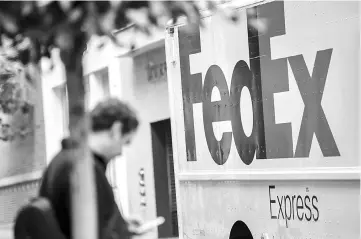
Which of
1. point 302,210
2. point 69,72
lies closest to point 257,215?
point 302,210

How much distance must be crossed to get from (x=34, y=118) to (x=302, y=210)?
1419 cm

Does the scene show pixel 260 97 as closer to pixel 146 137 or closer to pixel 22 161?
pixel 146 137

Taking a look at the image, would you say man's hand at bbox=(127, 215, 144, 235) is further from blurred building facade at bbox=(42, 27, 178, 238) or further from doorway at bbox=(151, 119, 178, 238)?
doorway at bbox=(151, 119, 178, 238)

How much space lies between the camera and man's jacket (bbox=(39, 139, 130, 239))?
4.34 metres

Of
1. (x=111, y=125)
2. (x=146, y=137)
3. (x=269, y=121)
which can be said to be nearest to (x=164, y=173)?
(x=146, y=137)

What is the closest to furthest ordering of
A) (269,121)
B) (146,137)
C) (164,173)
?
(269,121), (164,173), (146,137)

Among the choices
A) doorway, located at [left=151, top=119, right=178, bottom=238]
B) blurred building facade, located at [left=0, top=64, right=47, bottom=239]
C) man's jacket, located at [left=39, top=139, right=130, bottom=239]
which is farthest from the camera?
blurred building facade, located at [left=0, top=64, right=47, bottom=239]

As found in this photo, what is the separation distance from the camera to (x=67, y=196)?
4.32 meters

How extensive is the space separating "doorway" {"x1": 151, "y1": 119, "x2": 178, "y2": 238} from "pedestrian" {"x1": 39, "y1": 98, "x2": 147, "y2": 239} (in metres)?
10.3

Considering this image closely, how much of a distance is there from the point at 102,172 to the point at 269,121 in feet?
11.0

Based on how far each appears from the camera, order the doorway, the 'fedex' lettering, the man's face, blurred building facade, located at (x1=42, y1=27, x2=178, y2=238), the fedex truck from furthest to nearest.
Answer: the doorway, blurred building facade, located at (x1=42, y1=27, x2=178, y2=238), the 'fedex' lettering, the fedex truck, the man's face

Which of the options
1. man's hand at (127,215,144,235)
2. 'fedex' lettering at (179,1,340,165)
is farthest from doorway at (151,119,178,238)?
man's hand at (127,215,144,235)

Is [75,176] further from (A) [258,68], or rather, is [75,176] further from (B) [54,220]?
(A) [258,68]

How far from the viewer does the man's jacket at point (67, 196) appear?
4336mm
